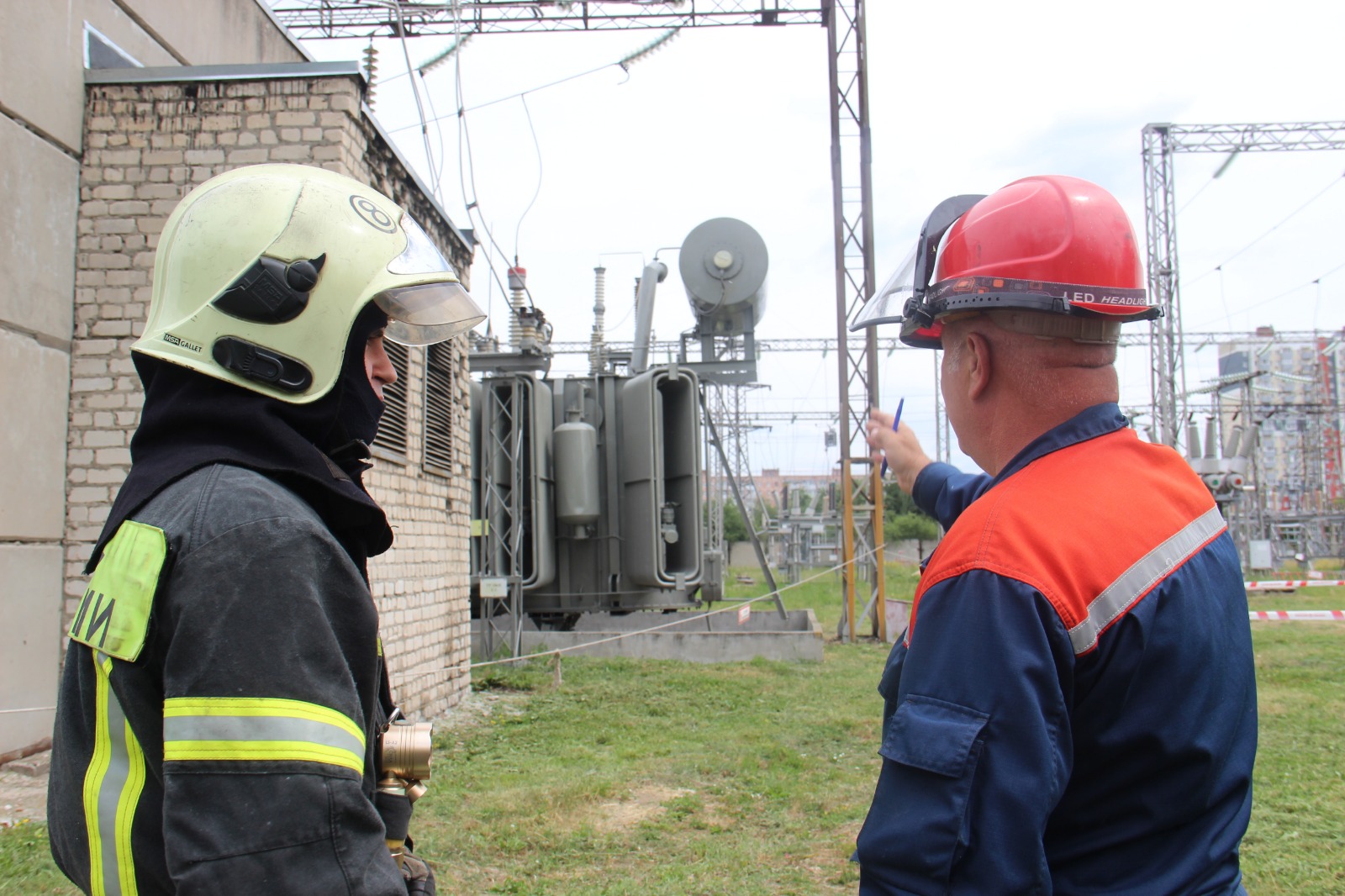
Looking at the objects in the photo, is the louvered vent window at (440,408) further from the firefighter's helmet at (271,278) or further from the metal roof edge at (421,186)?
the firefighter's helmet at (271,278)

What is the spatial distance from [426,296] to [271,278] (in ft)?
1.19

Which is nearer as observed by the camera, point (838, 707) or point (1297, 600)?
point (838, 707)

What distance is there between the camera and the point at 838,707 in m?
8.14

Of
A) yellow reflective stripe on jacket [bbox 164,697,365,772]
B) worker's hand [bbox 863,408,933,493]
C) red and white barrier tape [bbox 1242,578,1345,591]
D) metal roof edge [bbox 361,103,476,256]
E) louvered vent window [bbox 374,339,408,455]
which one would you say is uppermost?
metal roof edge [bbox 361,103,476,256]

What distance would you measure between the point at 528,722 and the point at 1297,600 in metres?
17.6

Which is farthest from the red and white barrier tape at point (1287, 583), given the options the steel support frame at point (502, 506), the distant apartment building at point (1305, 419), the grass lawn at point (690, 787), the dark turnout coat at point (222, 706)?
the dark turnout coat at point (222, 706)

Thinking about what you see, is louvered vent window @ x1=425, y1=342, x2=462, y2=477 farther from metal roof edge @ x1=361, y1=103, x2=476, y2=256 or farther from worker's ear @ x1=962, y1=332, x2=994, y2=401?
worker's ear @ x1=962, y1=332, x2=994, y2=401

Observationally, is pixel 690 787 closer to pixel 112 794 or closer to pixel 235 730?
pixel 112 794

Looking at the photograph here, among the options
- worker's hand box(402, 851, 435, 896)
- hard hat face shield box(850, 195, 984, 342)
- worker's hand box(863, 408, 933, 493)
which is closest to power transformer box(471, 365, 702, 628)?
worker's hand box(863, 408, 933, 493)

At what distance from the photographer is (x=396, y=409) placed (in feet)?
24.1

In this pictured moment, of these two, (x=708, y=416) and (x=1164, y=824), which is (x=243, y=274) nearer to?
(x=1164, y=824)

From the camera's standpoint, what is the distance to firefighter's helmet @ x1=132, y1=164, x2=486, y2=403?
4.59 feet

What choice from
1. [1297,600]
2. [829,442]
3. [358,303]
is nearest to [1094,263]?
[358,303]

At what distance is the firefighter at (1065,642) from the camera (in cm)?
119
